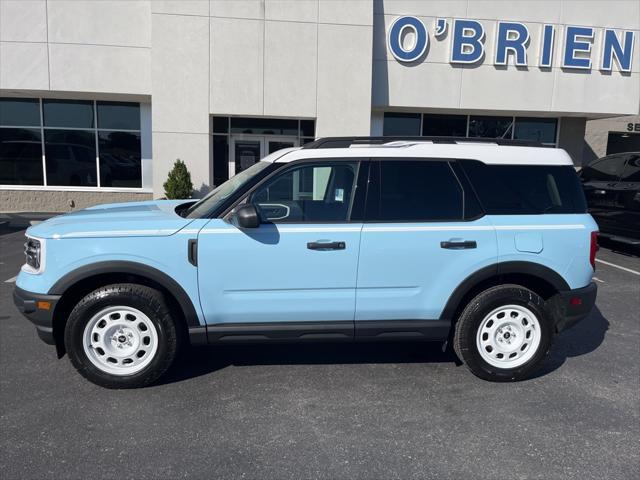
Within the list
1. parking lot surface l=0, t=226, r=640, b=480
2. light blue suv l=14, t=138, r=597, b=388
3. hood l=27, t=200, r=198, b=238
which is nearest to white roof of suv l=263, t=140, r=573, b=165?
light blue suv l=14, t=138, r=597, b=388

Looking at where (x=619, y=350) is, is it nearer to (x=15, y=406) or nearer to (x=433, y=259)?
(x=433, y=259)

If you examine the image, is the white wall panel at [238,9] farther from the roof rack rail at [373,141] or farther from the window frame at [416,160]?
the window frame at [416,160]

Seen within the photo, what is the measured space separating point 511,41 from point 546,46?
105 centimetres

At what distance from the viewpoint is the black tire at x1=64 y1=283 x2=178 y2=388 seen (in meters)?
3.81

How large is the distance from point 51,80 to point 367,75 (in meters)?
8.59

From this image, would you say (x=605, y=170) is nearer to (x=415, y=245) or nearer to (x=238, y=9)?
(x=415, y=245)

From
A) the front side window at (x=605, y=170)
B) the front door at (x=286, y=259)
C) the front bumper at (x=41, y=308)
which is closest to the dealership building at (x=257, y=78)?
the front side window at (x=605, y=170)

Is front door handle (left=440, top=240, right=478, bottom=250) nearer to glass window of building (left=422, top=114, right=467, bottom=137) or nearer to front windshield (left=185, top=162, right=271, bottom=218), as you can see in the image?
front windshield (left=185, top=162, right=271, bottom=218)

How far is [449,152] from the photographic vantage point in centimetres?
417

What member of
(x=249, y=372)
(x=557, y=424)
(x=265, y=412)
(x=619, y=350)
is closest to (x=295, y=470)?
(x=265, y=412)

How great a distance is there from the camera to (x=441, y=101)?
14.5 meters

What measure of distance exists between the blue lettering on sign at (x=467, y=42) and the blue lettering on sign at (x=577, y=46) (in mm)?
2496

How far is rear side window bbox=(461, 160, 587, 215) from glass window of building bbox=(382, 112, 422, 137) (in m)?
Answer: 11.8

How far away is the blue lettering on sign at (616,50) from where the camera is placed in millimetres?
14438
